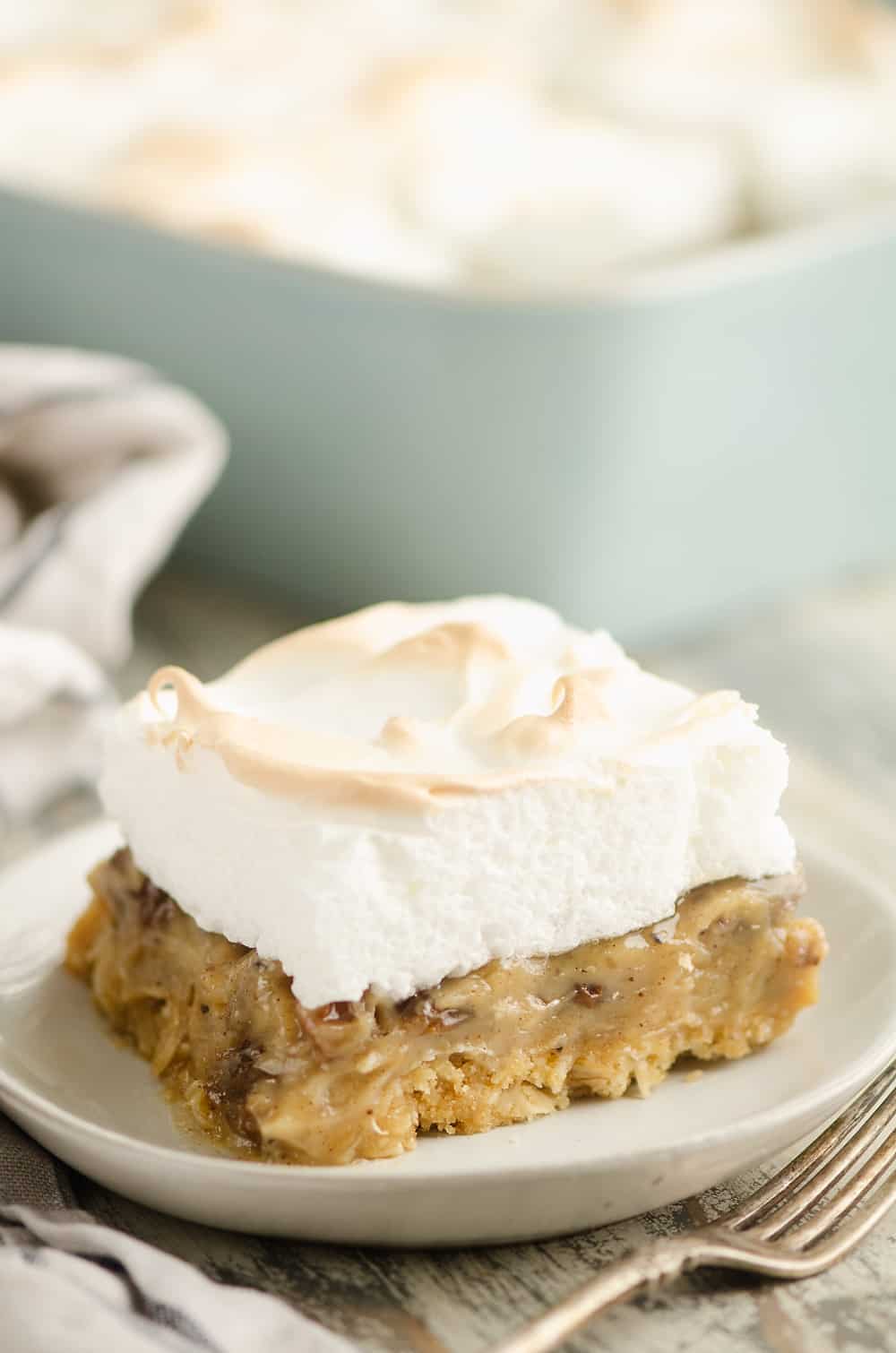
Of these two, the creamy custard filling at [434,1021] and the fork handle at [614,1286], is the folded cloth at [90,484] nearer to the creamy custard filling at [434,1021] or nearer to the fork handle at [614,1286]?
the creamy custard filling at [434,1021]

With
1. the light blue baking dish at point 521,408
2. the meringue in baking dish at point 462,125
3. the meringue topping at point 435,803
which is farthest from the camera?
the meringue in baking dish at point 462,125

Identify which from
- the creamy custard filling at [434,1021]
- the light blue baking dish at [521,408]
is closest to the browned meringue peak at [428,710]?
the creamy custard filling at [434,1021]

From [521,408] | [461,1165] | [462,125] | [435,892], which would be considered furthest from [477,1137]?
[462,125]

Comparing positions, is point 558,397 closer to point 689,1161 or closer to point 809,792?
point 809,792

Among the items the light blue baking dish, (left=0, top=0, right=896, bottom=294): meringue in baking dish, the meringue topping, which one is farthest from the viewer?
(left=0, top=0, right=896, bottom=294): meringue in baking dish

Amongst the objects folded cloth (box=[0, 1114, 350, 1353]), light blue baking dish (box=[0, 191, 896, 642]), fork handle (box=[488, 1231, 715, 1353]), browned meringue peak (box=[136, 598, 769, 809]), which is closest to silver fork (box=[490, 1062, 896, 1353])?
fork handle (box=[488, 1231, 715, 1353])

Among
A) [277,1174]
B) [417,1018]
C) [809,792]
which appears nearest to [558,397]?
[809,792]

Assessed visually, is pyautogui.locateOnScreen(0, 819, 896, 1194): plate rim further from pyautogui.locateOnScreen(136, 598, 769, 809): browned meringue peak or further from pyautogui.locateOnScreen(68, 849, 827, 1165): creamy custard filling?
pyautogui.locateOnScreen(136, 598, 769, 809): browned meringue peak
